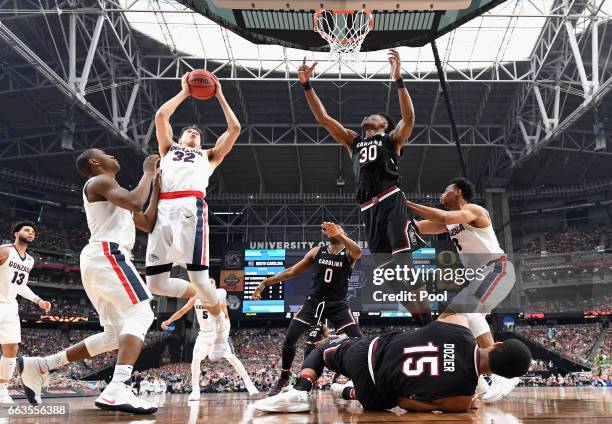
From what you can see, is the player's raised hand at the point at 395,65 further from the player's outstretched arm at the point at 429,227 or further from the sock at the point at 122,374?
the sock at the point at 122,374

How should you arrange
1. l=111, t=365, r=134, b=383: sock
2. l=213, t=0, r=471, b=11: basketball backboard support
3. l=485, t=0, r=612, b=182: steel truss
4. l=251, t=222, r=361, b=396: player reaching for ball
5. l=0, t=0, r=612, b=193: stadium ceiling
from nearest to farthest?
l=111, t=365, r=134, b=383: sock → l=251, t=222, r=361, b=396: player reaching for ball → l=213, t=0, r=471, b=11: basketball backboard support → l=485, t=0, r=612, b=182: steel truss → l=0, t=0, r=612, b=193: stadium ceiling

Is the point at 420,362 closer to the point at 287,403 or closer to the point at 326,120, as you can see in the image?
the point at 287,403

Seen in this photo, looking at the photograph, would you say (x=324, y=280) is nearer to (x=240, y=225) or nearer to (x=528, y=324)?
(x=240, y=225)

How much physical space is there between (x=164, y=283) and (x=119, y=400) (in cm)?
123

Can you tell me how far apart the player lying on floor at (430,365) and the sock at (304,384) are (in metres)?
0.39

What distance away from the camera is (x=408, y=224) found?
15.0 feet

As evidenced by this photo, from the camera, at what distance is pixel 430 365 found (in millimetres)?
2938

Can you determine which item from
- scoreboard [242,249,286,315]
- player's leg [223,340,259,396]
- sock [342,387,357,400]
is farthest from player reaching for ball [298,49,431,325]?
scoreboard [242,249,286,315]

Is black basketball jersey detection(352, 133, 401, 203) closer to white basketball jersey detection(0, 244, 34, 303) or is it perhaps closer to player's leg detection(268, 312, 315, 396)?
player's leg detection(268, 312, 315, 396)

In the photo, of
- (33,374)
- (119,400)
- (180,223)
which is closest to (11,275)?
(33,374)

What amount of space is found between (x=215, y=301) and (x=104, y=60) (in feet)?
58.0

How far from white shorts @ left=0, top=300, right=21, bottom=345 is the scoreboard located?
18.2m

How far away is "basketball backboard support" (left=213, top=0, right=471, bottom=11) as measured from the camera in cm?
648

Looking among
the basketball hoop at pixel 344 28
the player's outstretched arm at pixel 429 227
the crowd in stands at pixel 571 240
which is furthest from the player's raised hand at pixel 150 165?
the crowd in stands at pixel 571 240
